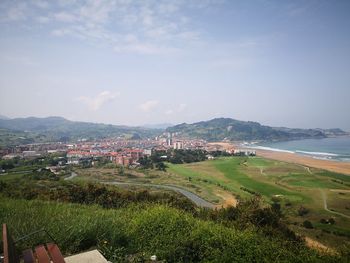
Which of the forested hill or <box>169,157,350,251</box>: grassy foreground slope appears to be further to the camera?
the forested hill

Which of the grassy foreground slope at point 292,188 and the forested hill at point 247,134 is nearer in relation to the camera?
the grassy foreground slope at point 292,188

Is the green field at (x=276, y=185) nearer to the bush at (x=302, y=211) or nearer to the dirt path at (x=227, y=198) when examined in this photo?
the dirt path at (x=227, y=198)

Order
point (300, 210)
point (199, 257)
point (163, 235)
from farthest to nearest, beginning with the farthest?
point (300, 210)
point (163, 235)
point (199, 257)

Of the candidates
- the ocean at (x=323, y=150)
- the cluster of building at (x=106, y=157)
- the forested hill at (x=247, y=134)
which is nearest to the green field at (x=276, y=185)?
the cluster of building at (x=106, y=157)

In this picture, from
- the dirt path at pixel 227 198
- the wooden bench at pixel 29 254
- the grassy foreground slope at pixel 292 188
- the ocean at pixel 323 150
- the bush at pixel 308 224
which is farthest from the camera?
the ocean at pixel 323 150

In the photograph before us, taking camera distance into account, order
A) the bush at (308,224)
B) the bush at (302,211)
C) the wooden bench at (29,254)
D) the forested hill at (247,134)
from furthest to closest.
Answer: the forested hill at (247,134) → the bush at (302,211) → the bush at (308,224) → the wooden bench at (29,254)

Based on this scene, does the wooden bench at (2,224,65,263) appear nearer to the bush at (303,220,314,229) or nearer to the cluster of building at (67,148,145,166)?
the bush at (303,220,314,229)

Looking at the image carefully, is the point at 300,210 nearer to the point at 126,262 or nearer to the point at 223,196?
the point at 223,196

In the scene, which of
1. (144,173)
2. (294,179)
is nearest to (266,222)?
(294,179)

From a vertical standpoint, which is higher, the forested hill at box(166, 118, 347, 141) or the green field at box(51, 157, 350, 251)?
the forested hill at box(166, 118, 347, 141)

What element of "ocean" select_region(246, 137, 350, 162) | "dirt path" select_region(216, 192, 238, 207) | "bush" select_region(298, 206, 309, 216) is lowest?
"dirt path" select_region(216, 192, 238, 207)

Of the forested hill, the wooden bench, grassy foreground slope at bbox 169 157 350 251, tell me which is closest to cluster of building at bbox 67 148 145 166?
grassy foreground slope at bbox 169 157 350 251
